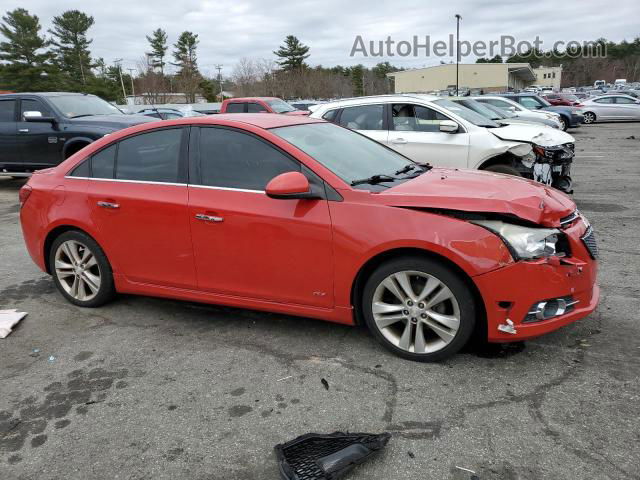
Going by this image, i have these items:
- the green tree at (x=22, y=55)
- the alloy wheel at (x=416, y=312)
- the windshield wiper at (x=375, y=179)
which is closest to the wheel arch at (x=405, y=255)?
the alloy wheel at (x=416, y=312)

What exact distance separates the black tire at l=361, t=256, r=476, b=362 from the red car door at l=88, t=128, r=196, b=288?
56.5 inches

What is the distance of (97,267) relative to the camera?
4562 mm

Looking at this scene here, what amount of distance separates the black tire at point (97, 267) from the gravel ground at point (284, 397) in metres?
0.12

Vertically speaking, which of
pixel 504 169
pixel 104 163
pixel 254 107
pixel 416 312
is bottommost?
pixel 416 312

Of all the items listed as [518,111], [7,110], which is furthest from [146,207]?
[518,111]

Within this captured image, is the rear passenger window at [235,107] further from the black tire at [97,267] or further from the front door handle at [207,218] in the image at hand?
the front door handle at [207,218]

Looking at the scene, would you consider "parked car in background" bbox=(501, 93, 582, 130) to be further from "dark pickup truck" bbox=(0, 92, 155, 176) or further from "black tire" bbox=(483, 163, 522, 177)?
"dark pickup truck" bbox=(0, 92, 155, 176)

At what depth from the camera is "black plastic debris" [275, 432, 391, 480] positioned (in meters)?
2.44

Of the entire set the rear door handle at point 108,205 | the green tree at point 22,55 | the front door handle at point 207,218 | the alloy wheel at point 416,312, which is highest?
the green tree at point 22,55

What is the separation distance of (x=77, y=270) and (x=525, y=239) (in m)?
3.68

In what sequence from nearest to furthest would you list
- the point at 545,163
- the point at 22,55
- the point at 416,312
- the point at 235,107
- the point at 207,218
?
the point at 416,312
the point at 207,218
the point at 545,163
the point at 235,107
the point at 22,55

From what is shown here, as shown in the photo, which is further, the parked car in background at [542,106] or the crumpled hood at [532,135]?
the parked car in background at [542,106]

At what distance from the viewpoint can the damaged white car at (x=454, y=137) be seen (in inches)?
306

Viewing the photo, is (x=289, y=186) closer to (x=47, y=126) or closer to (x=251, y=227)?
(x=251, y=227)
